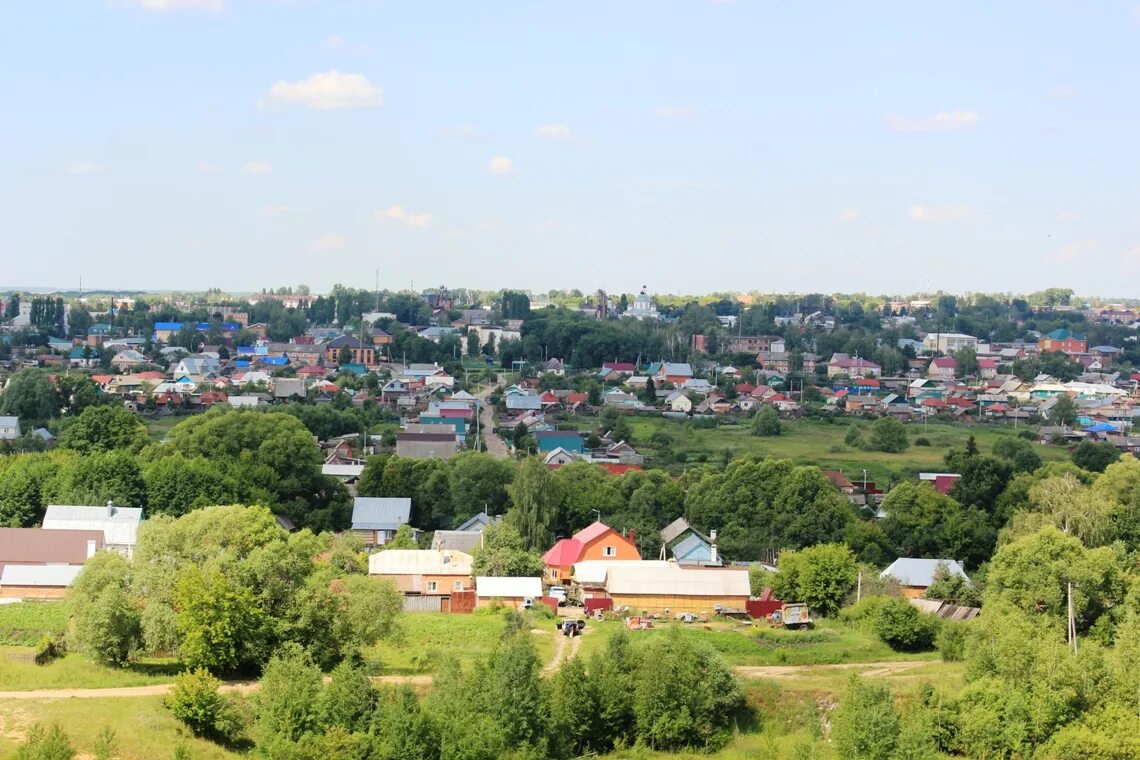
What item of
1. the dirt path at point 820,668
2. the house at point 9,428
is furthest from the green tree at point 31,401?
the dirt path at point 820,668

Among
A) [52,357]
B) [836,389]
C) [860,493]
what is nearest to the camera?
[860,493]

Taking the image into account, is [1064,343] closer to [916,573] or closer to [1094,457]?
[1094,457]

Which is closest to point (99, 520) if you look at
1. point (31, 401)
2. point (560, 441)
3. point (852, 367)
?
point (560, 441)

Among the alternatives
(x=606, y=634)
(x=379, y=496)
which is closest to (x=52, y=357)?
(x=379, y=496)

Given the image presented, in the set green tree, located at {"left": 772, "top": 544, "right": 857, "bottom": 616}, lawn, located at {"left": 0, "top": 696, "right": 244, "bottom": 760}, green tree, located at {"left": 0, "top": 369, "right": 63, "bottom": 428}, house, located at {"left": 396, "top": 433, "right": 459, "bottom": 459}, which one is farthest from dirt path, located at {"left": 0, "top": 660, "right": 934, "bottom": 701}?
green tree, located at {"left": 0, "top": 369, "right": 63, "bottom": 428}

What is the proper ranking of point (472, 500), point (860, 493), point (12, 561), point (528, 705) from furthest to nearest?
point (860, 493) < point (472, 500) < point (12, 561) < point (528, 705)

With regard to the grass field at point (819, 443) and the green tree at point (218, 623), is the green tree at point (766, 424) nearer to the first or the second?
the grass field at point (819, 443)

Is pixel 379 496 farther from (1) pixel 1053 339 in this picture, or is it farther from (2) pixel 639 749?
(1) pixel 1053 339

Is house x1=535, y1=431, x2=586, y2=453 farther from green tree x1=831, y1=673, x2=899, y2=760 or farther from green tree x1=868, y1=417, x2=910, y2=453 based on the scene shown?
green tree x1=831, y1=673, x2=899, y2=760
